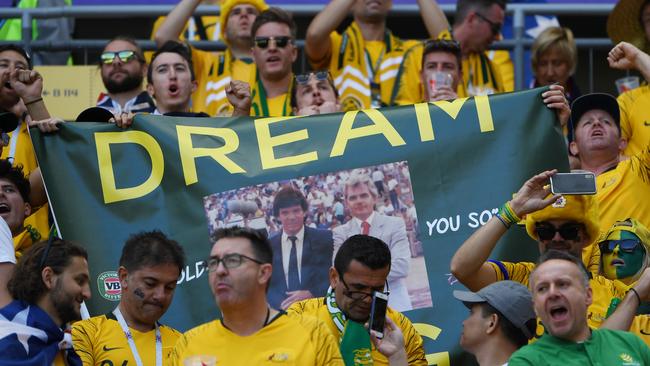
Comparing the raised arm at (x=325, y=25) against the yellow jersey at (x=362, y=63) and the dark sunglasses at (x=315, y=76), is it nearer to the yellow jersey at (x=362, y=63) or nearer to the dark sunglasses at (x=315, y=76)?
the yellow jersey at (x=362, y=63)

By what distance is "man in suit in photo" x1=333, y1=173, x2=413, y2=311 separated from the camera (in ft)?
26.6

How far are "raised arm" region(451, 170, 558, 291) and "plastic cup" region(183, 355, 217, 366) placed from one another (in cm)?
186

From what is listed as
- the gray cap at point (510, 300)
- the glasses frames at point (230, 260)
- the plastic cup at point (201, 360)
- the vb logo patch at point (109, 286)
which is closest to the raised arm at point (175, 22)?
the vb logo patch at point (109, 286)

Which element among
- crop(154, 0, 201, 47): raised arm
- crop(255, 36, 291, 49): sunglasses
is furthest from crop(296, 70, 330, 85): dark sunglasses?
crop(154, 0, 201, 47): raised arm

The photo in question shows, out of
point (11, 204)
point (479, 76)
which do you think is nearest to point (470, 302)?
point (11, 204)

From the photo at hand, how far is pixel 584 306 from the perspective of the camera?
6457 millimetres

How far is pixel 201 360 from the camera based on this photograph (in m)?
6.27

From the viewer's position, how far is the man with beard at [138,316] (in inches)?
273

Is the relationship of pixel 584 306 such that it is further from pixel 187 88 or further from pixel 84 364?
pixel 187 88

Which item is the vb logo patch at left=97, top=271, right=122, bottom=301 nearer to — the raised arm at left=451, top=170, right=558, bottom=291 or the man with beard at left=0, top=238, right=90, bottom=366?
the man with beard at left=0, top=238, right=90, bottom=366

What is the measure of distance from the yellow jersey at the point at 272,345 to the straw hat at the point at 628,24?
497 cm

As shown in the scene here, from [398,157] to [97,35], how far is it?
5.64 meters

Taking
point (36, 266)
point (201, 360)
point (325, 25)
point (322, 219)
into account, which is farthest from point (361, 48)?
point (201, 360)

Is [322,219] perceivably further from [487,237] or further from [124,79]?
[124,79]
